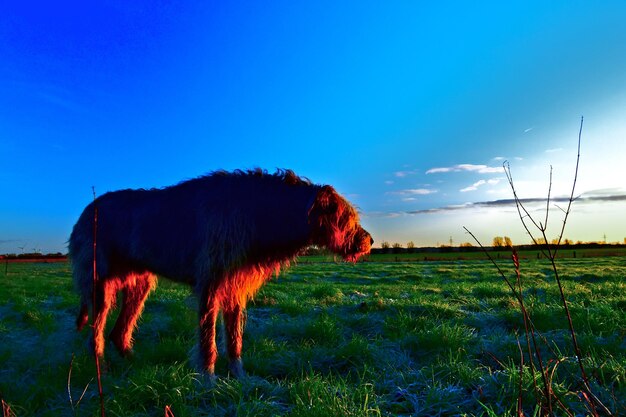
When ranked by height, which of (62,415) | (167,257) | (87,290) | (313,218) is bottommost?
(62,415)

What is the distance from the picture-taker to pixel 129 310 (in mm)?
5805

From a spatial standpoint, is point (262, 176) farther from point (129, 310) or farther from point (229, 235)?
point (129, 310)

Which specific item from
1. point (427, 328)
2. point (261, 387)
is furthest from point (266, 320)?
point (261, 387)

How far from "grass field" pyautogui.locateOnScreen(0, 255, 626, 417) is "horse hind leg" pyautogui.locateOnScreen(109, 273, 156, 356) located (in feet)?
0.72

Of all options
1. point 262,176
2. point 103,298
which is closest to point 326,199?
point 262,176

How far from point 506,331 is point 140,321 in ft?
19.8

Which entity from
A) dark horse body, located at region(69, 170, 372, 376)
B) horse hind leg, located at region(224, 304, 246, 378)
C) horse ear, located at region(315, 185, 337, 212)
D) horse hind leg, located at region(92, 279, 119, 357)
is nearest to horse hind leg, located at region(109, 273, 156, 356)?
horse hind leg, located at region(92, 279, 119, 357)

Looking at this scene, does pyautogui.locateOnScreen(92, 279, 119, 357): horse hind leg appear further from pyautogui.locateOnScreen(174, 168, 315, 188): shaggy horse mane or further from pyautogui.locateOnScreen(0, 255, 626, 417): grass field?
pyautogui.locateOnScreen(174, 168, 315, 188): shaggy horse mane

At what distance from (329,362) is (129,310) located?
3010 millimetres

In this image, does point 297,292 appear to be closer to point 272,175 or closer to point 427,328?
point 427,328

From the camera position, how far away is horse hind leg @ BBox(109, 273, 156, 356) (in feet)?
18.4

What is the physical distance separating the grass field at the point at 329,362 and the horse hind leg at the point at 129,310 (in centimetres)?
22

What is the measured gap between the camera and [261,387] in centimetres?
390

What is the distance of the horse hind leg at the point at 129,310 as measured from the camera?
221 inches
